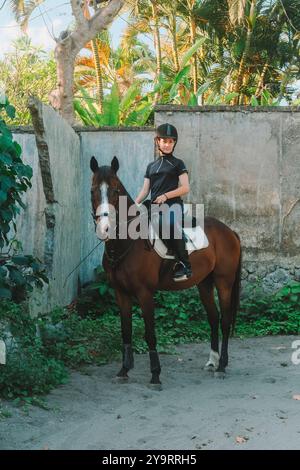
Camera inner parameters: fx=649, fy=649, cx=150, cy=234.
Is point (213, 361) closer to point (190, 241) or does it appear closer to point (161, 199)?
point (190, 241)

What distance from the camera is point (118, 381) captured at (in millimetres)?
6270

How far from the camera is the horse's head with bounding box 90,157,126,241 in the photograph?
5.66 metres

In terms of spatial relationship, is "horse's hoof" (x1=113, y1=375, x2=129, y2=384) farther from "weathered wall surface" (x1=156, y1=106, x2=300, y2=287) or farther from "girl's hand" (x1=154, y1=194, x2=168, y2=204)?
"weathered wall surface" (x1=156, y1=106, x2=300, y2=287)

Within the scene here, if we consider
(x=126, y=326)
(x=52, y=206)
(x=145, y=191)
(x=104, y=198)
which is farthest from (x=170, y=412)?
(x=52, y=206)

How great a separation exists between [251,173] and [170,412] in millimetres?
5105

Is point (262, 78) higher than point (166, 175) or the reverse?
higher

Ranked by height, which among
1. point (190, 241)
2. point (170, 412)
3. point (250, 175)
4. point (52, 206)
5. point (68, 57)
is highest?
point (68, 57)

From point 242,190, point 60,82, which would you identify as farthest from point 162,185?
point 60,82

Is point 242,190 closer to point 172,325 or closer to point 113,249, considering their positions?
point 172,325

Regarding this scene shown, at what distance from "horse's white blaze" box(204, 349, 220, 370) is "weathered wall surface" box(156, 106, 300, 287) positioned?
2.76 metres

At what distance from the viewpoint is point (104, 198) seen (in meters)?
5.76

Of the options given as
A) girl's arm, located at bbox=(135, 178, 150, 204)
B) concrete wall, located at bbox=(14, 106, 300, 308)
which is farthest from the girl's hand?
concrete wall, located at bbox=(14, 106, 300, 308)

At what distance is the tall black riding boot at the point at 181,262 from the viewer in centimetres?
638

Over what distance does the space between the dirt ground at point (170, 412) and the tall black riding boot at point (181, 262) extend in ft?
3.44
